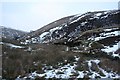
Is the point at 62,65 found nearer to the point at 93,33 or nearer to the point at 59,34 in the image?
the point at 93,33

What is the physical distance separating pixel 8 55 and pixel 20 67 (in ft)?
12.8

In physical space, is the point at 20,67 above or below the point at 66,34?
below

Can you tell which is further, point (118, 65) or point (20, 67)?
point (118, 65)

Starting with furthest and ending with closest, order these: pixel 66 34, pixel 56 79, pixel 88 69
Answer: pixel 66 34 → pixel 88 69 → pixel 56 79

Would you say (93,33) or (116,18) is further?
(116,18)

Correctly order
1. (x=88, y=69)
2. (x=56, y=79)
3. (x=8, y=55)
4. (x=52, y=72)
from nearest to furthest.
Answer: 1. (x=56, y=79)
2. (x=52, y=72)
3. (x=88, y=69)
4. (x=8, y=55)

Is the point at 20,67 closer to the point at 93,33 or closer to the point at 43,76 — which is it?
the point at 43,76

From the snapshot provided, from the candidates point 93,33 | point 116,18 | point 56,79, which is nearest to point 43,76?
point 56,79

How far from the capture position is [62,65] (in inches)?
844

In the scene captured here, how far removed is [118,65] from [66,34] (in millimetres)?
37061

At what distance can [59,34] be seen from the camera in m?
63.1

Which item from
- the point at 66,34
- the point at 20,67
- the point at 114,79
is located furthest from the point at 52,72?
the point at 66,34

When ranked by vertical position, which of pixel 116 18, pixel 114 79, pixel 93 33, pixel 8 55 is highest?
pixel 116 18

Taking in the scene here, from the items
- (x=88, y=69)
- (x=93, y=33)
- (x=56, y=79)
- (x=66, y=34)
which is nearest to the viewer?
(x=56, y=79)
